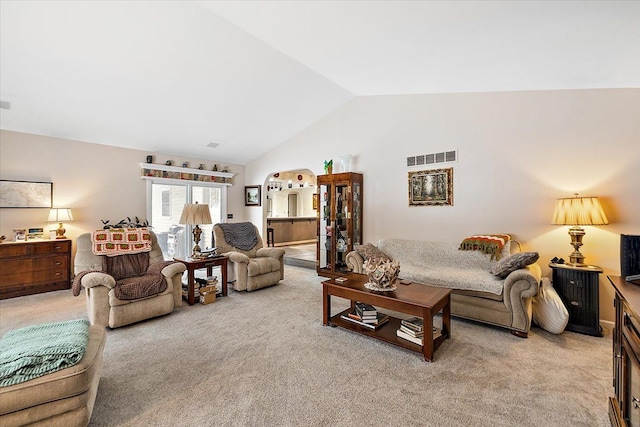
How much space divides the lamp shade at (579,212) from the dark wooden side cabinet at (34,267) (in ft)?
22.0

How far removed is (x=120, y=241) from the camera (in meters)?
3.55

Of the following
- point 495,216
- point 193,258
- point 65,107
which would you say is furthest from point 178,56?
point 495,216

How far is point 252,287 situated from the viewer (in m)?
4.25

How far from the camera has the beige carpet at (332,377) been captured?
1.72 metres

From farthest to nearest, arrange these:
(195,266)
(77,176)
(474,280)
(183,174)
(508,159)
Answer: (183,174) < (77,176) < (195,266) < (508,159) < (474,280)

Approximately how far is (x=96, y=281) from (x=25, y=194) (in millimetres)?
2920

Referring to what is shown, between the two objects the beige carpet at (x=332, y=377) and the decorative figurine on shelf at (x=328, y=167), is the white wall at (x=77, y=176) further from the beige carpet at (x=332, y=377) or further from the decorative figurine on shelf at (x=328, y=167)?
the decorative figurine on shelf at (x=328, y=167)

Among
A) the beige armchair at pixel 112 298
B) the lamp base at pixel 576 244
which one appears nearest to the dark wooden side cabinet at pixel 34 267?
the beige armchair at pixel 112 298

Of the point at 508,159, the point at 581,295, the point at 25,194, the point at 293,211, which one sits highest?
the point at 508,159

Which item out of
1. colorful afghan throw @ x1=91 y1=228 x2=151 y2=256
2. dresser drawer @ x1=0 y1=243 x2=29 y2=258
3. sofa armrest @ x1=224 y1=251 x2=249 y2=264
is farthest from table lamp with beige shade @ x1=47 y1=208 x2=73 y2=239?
sofa armrest @ x1=224 y1=251 x2=249 y2=264

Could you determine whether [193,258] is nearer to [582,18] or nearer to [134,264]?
[134,264]

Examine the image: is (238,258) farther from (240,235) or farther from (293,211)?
(293,211)

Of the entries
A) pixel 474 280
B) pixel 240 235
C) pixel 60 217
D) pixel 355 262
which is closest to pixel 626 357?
pixel 474 280

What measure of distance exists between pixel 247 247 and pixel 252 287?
780mm
